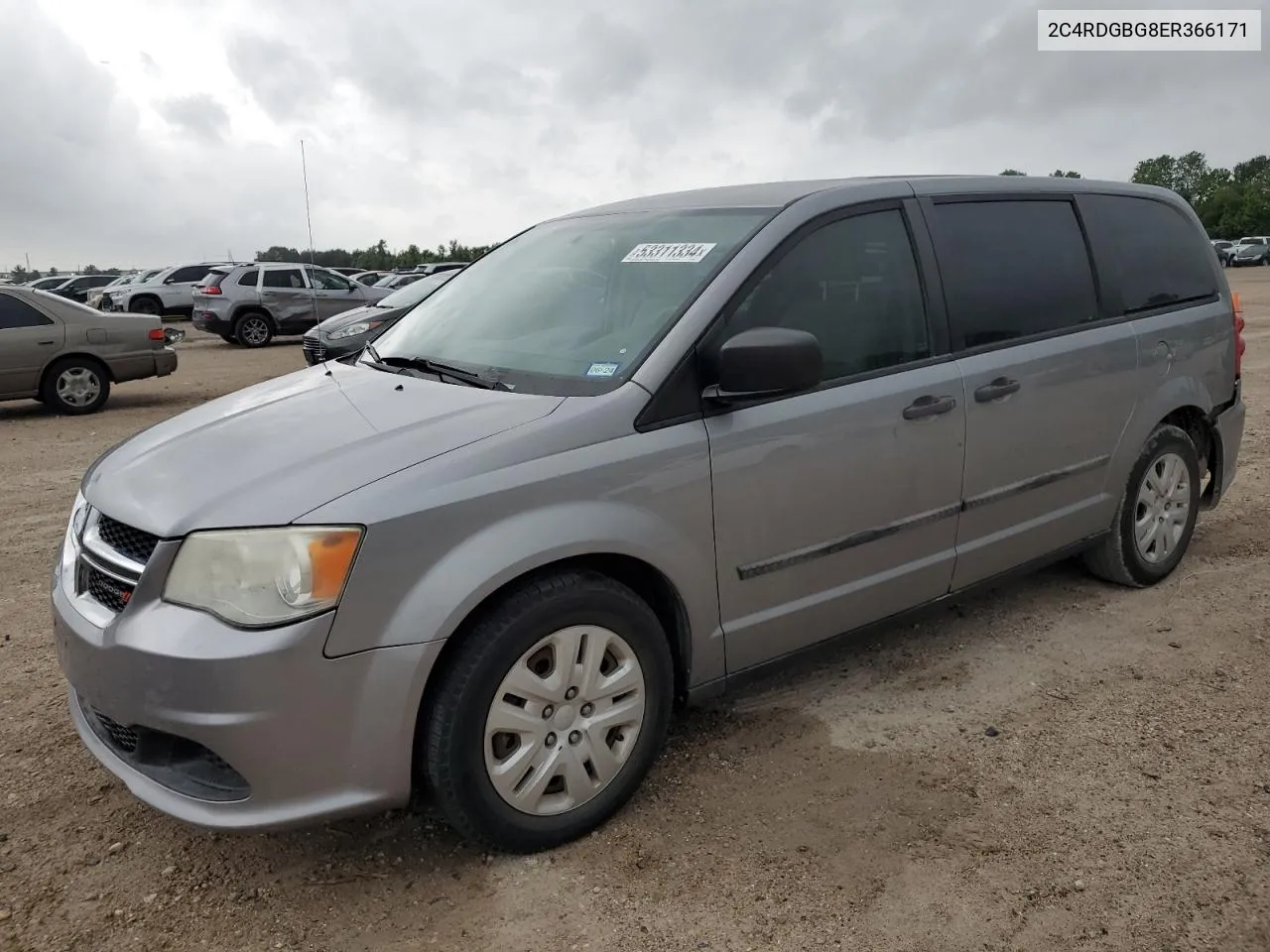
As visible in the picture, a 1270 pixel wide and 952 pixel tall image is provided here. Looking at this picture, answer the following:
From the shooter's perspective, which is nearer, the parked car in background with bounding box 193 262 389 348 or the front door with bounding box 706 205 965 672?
the front door with bounding box 706 205 965 672

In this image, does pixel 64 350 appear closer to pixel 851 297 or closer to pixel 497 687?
pixel 851 297

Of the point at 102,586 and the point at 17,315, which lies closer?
the point at 102,586

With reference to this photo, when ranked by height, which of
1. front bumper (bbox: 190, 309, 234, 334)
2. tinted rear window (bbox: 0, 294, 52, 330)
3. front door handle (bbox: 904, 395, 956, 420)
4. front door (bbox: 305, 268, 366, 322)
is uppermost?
front door (bbox: 305, 268, 366, 322)

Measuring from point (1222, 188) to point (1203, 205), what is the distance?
206 cm

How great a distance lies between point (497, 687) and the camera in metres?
2.50

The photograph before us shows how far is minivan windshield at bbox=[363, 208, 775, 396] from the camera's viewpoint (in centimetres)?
297

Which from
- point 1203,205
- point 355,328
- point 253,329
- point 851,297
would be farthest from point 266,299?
point 1203,205

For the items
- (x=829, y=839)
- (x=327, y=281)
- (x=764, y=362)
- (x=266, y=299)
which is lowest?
(x=829, y=839)

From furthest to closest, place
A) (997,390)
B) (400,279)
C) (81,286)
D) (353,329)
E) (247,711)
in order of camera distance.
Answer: (81,286) → (400,279) → (353,329) → (997,390) → (247,711)

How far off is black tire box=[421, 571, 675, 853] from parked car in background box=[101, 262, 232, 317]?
25.9m

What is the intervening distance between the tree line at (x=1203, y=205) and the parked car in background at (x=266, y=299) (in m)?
25.9

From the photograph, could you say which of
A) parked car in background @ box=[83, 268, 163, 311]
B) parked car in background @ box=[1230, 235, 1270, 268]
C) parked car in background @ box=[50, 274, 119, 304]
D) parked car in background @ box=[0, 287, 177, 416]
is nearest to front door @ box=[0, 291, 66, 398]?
parked car in background @ box=[0, 287, 177, 416]

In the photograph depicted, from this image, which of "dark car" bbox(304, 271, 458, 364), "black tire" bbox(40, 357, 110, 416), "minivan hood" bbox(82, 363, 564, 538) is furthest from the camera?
"dark car" bbox(304, 271, 458, 364)

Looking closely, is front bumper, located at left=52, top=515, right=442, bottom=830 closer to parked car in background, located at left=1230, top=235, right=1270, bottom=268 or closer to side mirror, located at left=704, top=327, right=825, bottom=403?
side mirror, located at left=704, top=327, right=825, bottom=403
